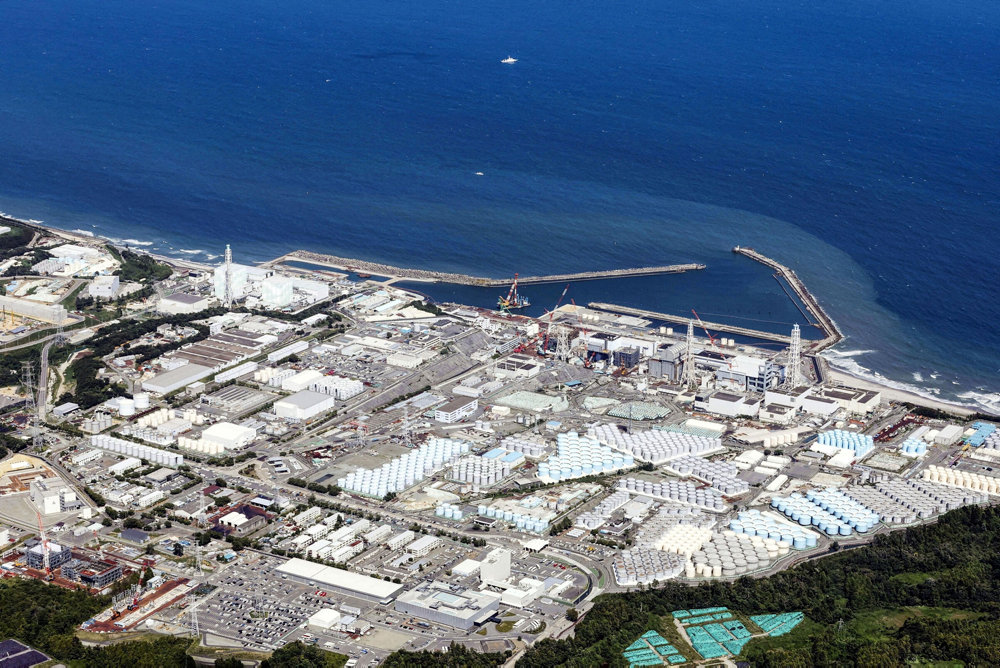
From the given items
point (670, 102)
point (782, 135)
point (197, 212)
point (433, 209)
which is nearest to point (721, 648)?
point (433, 209)

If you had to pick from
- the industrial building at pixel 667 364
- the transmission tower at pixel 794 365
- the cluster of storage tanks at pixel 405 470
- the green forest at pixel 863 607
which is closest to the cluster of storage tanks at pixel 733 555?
the green forest at pixel 863 607

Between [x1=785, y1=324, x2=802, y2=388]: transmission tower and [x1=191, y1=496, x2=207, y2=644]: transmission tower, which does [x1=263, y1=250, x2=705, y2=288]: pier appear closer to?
[x1=785, y1=324, x2=802, y2=388]: transmission tower

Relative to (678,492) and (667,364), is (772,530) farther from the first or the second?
(667,364)

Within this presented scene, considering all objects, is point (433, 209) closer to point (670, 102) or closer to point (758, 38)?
point (670, 102)

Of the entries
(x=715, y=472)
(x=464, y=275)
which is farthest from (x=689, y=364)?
(x=464, y=275)

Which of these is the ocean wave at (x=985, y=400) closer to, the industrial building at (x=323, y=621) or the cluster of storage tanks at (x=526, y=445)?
the cluster of storage tanks at (x=526, y=445)

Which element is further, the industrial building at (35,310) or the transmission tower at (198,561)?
the industrial building at (35,310)
